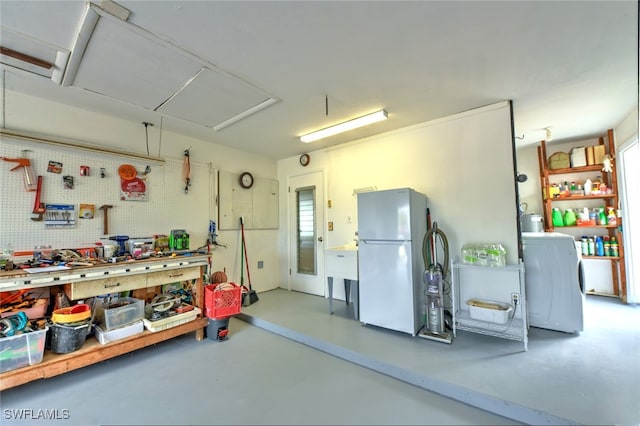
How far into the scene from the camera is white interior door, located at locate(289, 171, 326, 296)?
478 centimetres

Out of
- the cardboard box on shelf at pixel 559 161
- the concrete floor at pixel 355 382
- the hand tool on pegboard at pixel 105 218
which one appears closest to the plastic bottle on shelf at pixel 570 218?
the cardboard box on shelf at pixel 559 161

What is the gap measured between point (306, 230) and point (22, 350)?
372 cm

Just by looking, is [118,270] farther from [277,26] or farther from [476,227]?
[476,227]

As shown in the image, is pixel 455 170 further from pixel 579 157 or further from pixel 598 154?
pixel 598 154

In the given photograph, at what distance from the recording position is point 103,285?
98.7 inches

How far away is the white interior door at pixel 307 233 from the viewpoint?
478 cm

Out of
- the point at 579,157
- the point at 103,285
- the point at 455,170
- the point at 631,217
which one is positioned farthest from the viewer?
the point at 579,157

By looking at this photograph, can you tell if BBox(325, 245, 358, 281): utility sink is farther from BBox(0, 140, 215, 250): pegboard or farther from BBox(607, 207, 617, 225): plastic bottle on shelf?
BBox(607, 207, 617, 225): plastic bottle on shelf

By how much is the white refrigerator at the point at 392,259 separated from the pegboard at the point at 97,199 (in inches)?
104

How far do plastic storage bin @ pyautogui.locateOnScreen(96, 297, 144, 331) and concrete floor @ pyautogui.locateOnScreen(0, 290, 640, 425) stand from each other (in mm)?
387

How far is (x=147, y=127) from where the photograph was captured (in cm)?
356

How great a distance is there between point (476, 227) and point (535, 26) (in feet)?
6.89

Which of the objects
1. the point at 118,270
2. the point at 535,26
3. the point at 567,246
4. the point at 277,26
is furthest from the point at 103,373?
the point at 567,246

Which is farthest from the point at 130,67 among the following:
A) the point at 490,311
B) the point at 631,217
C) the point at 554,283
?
the point at 631,217
